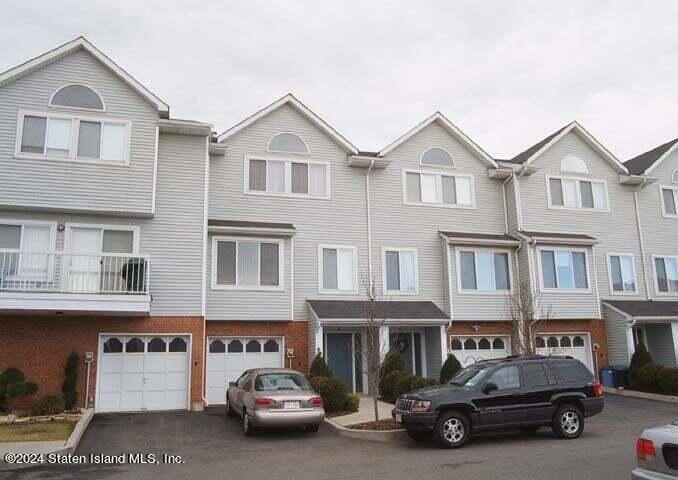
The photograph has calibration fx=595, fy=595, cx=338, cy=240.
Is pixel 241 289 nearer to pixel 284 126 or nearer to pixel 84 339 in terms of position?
pixel 84 339

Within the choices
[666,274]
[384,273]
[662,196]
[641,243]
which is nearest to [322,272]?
[384,273]

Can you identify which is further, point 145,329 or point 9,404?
point 145,329

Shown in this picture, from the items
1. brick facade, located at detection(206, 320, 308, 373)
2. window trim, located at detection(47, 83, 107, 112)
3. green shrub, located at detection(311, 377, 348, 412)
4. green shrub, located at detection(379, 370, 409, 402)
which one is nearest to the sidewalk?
green shrub, located at detection(379, 370, 409, 402)

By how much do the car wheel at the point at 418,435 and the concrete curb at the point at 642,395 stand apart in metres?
10.9

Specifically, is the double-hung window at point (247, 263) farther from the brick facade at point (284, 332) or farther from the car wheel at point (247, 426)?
the car wheel at point (247, 426)

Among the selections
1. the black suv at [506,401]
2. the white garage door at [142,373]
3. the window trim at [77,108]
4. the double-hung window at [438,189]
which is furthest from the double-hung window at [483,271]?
the window trim at [77,108]

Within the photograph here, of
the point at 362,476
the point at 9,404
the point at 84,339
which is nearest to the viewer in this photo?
the point at 362,476

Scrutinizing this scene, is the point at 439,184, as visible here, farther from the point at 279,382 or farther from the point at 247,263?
the point at 279,382

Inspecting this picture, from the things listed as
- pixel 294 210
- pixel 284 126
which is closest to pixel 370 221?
pixel 294 210

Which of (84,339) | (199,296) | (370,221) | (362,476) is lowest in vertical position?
(362,476)

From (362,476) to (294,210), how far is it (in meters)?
12.7

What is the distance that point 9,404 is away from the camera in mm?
15969

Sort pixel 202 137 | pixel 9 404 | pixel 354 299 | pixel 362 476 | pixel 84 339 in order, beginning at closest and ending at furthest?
pixel 362 476, pixel 9 404, pixel 84 339, pixel 202 137, pixel 354 299

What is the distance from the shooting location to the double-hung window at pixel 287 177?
2112cm
